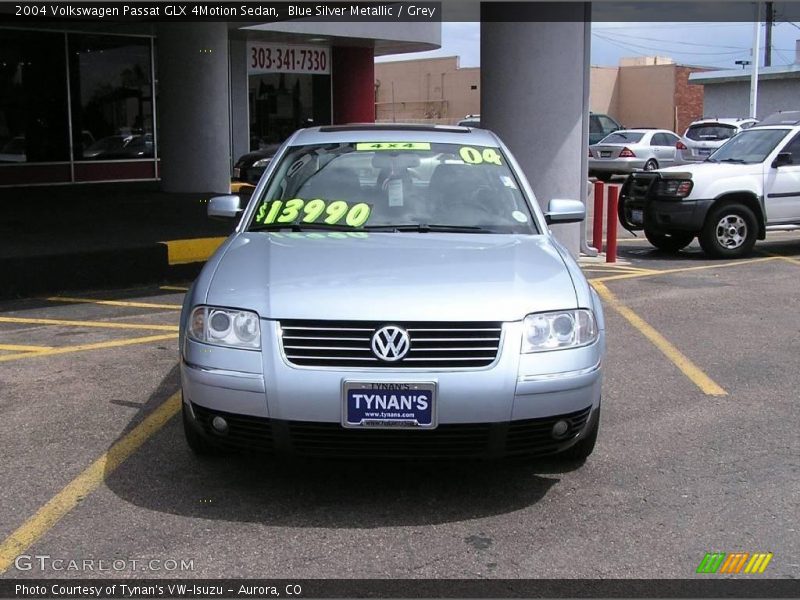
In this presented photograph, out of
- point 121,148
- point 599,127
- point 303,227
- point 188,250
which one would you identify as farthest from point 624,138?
point 303,227

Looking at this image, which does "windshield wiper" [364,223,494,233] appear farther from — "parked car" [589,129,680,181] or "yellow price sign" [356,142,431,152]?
"parked car" [589,129,680,181]

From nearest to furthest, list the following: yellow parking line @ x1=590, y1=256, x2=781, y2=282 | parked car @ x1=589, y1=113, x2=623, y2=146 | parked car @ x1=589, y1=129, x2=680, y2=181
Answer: yellow parking line @ x1=590, y1=256, x2=781, y2=282
parked car @ x1=589, y1=129, x2=680, y2=181
parked car @ x1=589, y1=113, x2=623, y2=146

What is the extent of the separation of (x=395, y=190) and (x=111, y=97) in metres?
17.8

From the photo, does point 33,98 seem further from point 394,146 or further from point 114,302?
point 394,146

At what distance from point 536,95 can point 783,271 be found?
3642 millimetres

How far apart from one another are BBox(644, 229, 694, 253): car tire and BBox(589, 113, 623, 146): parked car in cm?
1696

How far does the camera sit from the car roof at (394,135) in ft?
19.7

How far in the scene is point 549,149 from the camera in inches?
460

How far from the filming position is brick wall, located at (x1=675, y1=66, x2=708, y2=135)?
176 ft

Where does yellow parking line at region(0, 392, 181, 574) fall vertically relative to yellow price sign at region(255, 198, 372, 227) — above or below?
below

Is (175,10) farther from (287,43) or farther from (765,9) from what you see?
(765,9)

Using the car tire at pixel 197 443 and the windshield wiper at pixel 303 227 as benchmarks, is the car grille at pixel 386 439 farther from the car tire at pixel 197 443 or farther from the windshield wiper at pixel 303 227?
the windshield wiper at pixel 303 227

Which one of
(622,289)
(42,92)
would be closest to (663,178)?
(622,289)

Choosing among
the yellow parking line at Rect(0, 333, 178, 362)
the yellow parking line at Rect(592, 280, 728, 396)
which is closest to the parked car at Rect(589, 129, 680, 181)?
the yellow parking line at Rect(592, 280, 728, 396)
